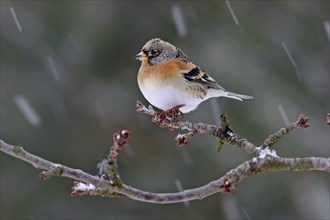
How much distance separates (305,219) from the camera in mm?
6754

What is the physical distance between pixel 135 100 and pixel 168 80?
414 cm

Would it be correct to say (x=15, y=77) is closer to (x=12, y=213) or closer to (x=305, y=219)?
(x=12, y=213)

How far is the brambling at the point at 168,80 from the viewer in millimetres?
2719

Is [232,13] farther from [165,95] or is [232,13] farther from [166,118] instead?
[166,118]

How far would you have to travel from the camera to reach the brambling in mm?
2719

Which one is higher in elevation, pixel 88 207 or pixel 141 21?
pixel 141 21

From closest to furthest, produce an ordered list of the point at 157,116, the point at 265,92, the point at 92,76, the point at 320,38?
1. the point at 157,116
2. the point at 265,92
3. the point at 92,76
4. the point at 320,38

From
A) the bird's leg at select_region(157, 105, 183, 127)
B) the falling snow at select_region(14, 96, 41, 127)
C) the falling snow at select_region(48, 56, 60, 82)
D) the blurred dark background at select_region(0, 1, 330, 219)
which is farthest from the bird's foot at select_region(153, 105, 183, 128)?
the falling snow at select_region(48, 56, 60, 82)

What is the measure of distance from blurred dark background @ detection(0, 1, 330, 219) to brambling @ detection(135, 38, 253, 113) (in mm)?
3524

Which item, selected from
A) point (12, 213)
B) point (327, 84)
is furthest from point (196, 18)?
point (12, 213)

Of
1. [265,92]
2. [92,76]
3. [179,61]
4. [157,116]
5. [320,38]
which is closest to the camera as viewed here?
[157,116]

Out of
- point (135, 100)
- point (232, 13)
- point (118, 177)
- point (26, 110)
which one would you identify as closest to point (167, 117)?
point (118, 177)

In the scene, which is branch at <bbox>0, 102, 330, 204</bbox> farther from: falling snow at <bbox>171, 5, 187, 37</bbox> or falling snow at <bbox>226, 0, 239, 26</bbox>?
falling snow at <bbox>226, 0, 239, 26</bbox>

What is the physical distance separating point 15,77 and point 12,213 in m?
1.75
